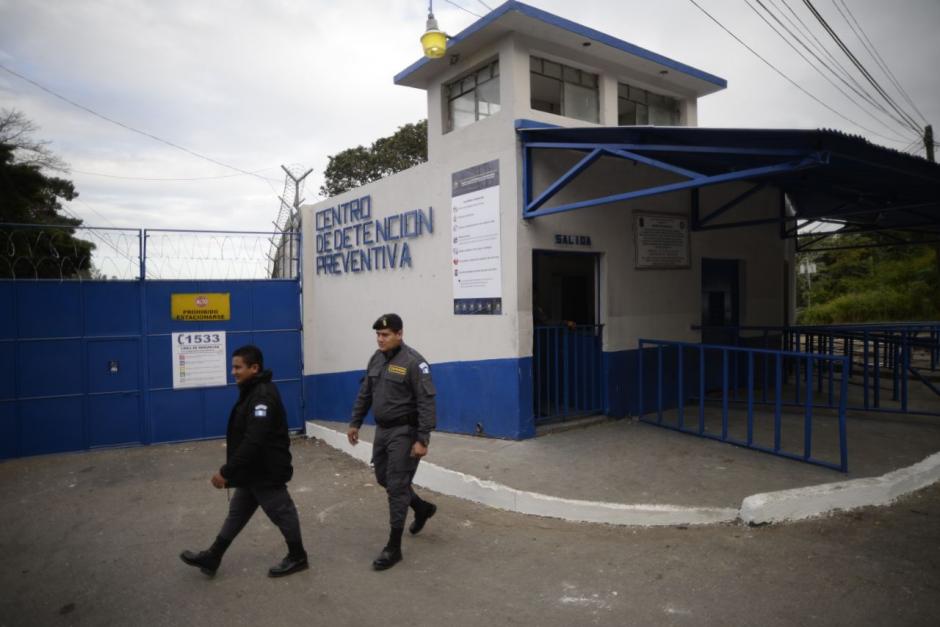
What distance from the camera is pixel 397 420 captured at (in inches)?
168

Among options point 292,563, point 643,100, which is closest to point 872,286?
point 643,100

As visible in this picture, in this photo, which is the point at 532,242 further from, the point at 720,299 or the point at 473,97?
the point at 720,299

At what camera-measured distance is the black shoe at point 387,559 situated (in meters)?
4.05

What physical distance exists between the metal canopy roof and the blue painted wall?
5.82 m

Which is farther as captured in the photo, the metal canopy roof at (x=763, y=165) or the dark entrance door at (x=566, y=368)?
the dark entrance door at (x=566, y=368)

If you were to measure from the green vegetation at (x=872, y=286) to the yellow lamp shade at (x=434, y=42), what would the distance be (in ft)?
59.5

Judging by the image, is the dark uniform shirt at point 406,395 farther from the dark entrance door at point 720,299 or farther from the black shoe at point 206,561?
the dark entrance door at point 720,299

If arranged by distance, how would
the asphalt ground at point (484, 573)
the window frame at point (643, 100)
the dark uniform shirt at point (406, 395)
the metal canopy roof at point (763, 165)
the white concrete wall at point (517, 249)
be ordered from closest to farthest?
the asphalt ground at point (484, 573)
the dark uniform shirt at point (406, 395)
the metal canopy roof at point (763, 165)
the white concrete wall at point (517, 249)
the window frame at point (643, 100)

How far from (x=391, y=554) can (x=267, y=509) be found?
89 cm

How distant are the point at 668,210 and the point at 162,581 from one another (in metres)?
7.07

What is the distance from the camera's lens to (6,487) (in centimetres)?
705

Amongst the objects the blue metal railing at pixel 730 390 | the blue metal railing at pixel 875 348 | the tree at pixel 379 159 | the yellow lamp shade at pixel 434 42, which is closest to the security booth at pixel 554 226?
the blue metal railing at pixel 730 390

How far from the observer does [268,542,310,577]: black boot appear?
3.99 metres

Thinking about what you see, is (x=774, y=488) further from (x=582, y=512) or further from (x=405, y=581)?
(x=405, y=581)
